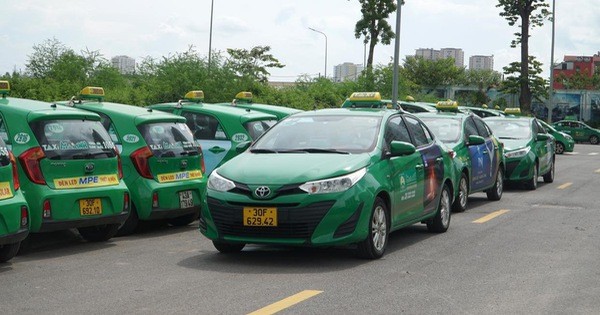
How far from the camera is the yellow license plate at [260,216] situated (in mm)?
9430

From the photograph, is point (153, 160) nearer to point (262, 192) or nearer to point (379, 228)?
point (262, 192)

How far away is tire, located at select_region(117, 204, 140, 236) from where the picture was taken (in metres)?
12.1

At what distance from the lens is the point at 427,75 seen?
8994 centimetres

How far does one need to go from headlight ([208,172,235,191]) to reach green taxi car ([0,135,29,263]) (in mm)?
1805

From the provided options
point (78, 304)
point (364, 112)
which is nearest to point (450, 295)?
point (78, 304)

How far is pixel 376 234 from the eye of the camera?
10.1 meters

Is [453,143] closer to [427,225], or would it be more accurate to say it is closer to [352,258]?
[427,225]

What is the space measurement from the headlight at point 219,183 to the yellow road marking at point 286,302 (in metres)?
1.90

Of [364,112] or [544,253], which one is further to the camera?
[364,112]

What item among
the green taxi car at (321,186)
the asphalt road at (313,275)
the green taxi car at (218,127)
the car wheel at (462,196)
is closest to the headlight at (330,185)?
the green taxi car at (321,186)

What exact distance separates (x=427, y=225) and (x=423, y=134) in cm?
117

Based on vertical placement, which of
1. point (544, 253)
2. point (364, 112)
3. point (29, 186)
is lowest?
point (544, 253)

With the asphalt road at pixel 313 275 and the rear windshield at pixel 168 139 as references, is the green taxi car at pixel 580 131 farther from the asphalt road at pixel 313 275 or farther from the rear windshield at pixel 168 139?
the rear windshield at pixel 168 139

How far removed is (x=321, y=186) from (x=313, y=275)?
91cm
